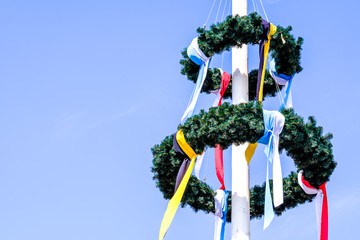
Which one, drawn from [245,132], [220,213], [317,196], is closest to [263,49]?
[245,132]

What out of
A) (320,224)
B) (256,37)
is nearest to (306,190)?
(320,224)

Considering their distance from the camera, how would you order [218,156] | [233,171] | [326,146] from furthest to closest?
[218,156], [233,171], [326,146]

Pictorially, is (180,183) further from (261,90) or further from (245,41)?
(245,41)

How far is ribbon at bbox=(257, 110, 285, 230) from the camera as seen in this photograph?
13203mm

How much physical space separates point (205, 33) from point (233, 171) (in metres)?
2.62

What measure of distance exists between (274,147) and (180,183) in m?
1.81

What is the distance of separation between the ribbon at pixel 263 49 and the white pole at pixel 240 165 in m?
0.41

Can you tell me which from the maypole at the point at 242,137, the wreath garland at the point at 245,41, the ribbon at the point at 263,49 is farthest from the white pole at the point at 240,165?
the wreath garland at the point at 245,41

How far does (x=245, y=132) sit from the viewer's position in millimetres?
13266

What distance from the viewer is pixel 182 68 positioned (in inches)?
617

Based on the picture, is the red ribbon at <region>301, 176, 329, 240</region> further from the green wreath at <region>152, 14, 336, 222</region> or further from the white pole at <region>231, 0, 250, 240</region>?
the white pole at <region>231, 0, 250, 240</region>

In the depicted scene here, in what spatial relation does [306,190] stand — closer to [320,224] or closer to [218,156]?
[320,224]

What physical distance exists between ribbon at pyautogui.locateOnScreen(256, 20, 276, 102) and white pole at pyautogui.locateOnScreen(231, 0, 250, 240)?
0.41m

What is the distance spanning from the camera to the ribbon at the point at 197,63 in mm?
14645
